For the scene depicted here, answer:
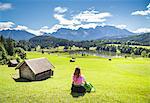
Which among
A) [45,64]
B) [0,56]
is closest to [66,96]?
[45,64]

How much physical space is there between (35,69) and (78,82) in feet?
56.3

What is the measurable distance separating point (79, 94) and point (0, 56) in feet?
221

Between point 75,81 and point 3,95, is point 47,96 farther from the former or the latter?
point 3,95

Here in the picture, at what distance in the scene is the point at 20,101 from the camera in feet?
69.5

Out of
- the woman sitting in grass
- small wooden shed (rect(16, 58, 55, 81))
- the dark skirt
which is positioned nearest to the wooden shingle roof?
small wooden shed (rect(16, 58, 55, 81))

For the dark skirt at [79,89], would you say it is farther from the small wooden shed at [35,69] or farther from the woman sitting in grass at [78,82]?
the small wooden shed at [35,69]

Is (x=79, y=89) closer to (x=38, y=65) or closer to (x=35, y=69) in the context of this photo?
(x=35, y=69)

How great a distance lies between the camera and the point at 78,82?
23.5 metres

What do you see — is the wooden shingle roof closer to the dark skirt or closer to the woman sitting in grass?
the dark skirt

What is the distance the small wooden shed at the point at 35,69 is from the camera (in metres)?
38.6

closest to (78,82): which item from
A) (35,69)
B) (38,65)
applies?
(35,69)

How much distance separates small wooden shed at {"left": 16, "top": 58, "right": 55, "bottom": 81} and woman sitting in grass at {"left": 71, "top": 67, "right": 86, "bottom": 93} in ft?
50.5

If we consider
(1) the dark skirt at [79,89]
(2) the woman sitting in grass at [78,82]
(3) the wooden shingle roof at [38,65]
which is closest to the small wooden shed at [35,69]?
(3) the wooden shingle roof at [38,65]

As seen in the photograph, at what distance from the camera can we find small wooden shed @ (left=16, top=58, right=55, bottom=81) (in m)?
38.6
